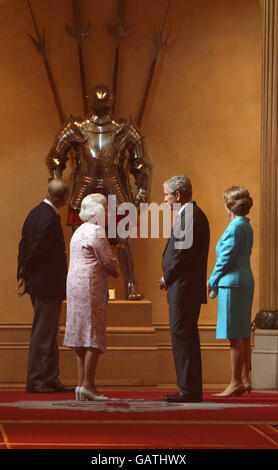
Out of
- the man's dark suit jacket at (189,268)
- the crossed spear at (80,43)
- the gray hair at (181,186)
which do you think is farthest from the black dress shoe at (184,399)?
the crossed spear at (80,43)

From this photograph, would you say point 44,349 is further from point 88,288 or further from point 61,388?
point 88,288

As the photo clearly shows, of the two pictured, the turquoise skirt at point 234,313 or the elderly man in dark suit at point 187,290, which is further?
the turquoise skirt at point 234,313

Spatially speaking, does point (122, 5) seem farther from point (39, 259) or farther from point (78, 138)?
point (39, 259)

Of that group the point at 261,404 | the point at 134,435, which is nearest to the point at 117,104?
the point at 261,404

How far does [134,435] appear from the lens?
3.90m

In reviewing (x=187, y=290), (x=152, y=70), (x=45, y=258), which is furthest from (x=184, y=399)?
(x=152, y=70)

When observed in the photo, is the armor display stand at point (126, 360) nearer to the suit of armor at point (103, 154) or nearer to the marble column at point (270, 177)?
the suit of armor at point (103, 154)

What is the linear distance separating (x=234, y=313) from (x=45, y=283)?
137 cm

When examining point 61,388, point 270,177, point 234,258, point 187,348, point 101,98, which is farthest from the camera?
point 101,98

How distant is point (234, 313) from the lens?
5.54m

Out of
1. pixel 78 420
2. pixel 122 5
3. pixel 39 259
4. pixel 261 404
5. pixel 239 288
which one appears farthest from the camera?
pixel 122 5

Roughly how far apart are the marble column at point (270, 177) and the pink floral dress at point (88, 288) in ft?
6.05

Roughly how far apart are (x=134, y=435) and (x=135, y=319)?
411cm

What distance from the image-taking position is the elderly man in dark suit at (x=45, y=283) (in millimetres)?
6125
